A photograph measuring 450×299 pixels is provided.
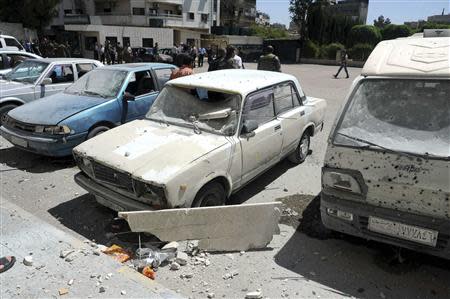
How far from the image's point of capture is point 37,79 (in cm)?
818

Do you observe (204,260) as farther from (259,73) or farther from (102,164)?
(259,73)

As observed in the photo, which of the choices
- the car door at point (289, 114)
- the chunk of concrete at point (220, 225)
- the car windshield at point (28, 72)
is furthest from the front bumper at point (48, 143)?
the car door at point (289, 114)

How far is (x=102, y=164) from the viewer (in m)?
4.23

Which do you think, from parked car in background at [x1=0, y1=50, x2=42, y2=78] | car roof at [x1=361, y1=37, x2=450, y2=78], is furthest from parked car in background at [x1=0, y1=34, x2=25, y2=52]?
car roof at [x1=361, y1=37, x2=450, y2=78]

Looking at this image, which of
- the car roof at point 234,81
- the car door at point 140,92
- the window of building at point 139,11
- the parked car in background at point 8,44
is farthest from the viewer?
the window of building at point 139,11

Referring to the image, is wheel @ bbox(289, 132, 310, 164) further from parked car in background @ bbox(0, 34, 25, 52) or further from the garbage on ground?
parked car in background @ bbox(0, 34, 25, 52)

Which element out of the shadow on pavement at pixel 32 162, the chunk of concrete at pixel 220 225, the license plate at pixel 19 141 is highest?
the license plate at pixel 19 141

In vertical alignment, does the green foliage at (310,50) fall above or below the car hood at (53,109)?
above

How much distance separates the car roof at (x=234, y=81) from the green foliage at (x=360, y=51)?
3078 centimetres

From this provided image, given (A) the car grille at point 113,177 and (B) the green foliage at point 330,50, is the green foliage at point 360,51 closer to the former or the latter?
(B) the green foliage at point 330,50

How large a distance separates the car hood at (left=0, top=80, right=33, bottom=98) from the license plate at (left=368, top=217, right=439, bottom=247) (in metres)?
7.49

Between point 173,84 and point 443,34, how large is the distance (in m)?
3.43

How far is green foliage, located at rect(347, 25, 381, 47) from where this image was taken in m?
34.9

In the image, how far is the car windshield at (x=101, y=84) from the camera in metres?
6.91
